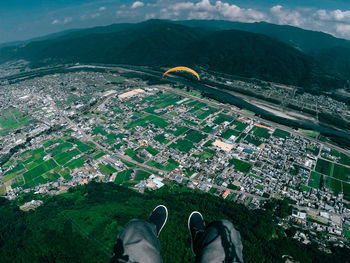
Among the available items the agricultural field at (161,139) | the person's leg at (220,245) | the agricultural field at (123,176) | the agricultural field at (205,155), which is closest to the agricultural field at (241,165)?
Result: the agricultural field at (205,155)

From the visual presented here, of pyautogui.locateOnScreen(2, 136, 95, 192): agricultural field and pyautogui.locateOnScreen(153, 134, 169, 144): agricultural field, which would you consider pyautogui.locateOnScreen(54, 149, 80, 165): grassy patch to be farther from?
pyautogui.locateOnScreen(153, 134, 169, 144): agricultural field

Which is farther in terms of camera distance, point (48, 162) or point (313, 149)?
point (313, 149)

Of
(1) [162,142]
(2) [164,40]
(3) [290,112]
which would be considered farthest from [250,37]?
(1) [162,142]

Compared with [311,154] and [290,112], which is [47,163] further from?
[290,112]

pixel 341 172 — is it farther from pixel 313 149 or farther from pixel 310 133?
pixel 310 133

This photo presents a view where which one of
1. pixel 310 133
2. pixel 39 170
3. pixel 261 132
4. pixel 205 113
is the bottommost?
pixel 39 170

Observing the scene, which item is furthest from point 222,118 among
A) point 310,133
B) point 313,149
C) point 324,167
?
point 324,167
